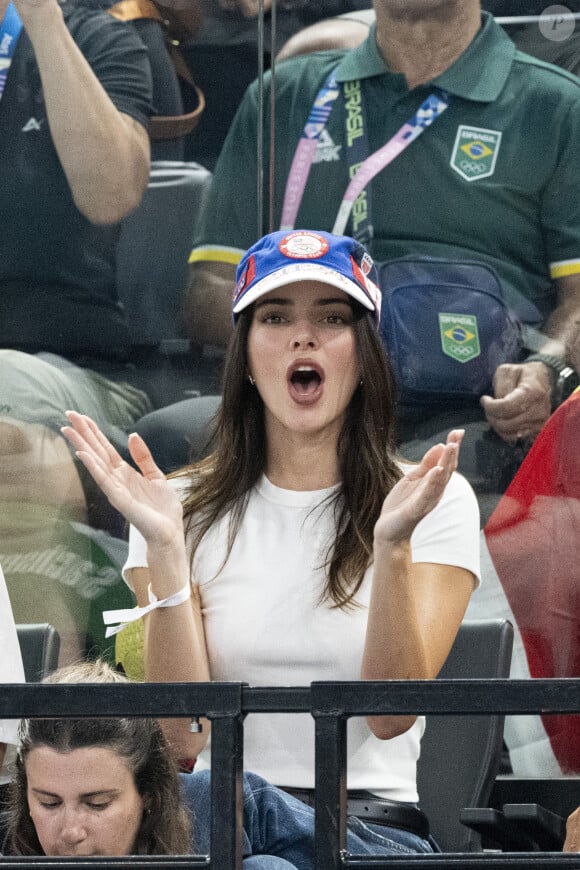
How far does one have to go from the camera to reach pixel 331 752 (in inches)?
48.7

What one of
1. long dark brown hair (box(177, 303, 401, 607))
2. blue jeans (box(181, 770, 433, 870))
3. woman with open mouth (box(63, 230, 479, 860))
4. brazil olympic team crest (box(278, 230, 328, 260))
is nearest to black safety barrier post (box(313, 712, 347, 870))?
blue jeans (box(181, 770, 433, 870))

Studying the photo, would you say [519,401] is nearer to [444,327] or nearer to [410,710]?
[444,327]

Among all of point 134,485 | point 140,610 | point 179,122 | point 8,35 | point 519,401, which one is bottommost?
point 519,401

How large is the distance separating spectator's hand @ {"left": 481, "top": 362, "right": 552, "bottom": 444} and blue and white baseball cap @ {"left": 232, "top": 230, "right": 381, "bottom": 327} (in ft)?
2.65

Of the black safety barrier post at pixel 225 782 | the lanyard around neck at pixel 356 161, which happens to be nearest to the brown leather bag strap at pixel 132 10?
the lanyard around neck at pixel 356 161

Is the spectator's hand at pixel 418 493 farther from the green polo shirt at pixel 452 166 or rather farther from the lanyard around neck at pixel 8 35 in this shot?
the lanyard around neck at pixel 8 35

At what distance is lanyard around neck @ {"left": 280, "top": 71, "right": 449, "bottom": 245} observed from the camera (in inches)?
118

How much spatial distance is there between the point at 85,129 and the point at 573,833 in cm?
199

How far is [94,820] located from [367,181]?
179 centimetres

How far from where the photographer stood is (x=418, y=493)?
5.50 feet

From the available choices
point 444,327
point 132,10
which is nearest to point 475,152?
point 444,327

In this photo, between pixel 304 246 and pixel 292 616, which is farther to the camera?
pixel 304 246

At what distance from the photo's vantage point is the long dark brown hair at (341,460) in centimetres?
202

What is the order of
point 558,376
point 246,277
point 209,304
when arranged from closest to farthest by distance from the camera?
point 246,277 < point 558,376 < point 209,304
